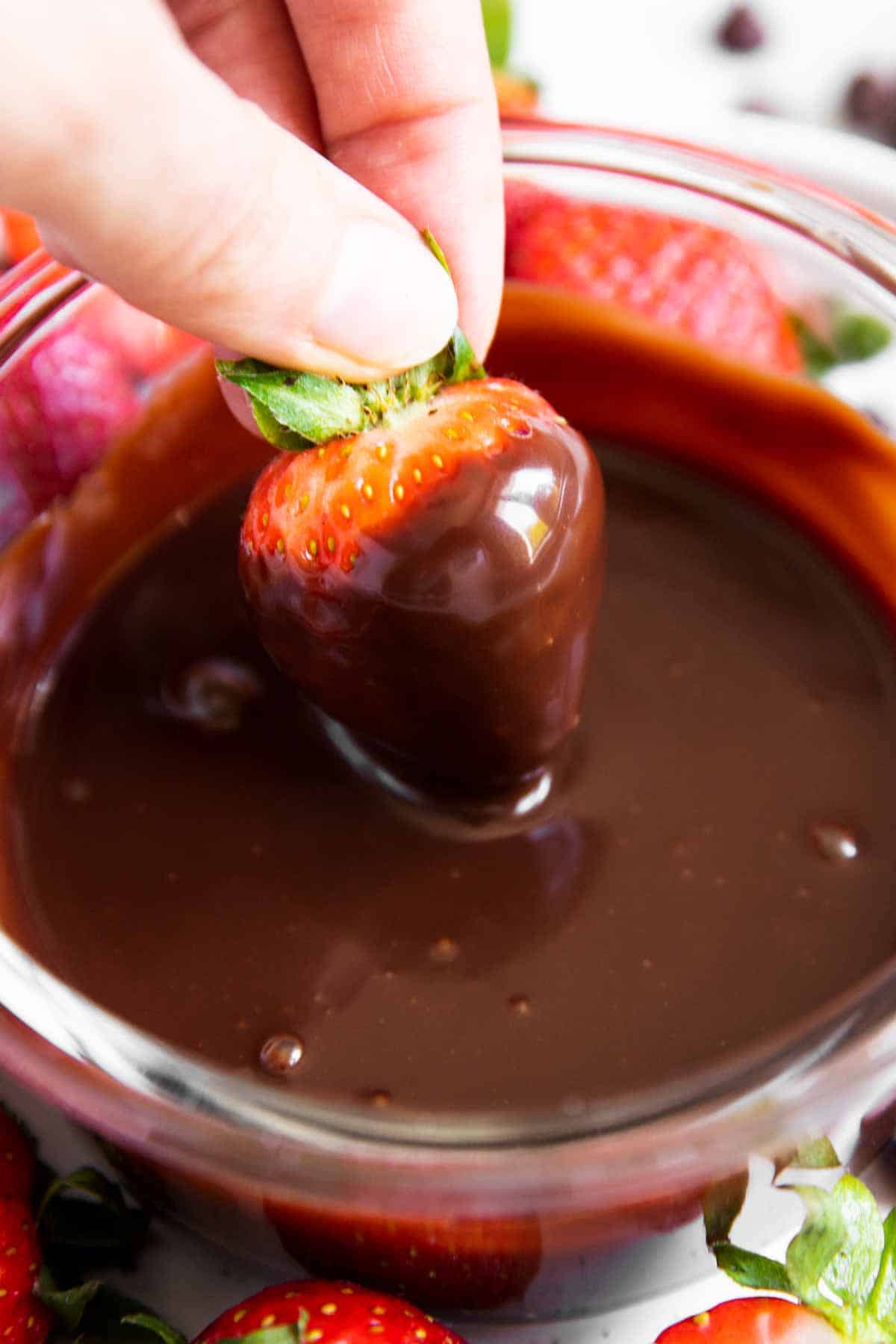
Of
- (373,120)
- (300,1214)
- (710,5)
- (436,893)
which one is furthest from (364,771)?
(710,5)

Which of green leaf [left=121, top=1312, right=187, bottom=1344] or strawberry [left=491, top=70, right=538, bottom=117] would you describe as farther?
strawberry [left=491, top=70, right=538, bottom=117]

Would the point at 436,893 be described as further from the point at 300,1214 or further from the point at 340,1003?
the point at 300,1214

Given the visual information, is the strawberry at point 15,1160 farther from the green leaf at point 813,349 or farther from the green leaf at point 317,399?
the green leaf at point 813,349

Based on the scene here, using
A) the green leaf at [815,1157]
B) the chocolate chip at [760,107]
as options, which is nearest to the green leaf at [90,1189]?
the green leaf at [815,1157]

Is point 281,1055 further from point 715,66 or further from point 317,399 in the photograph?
point 715,66

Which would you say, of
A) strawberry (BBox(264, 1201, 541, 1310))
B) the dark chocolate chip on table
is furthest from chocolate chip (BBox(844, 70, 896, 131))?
strawberry (BBox(264, 1201, 541, 1310))

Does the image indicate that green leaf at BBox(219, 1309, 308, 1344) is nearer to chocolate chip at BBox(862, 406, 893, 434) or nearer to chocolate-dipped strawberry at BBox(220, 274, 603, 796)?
chocolate-dipped strawberry at BBox(220, 274, 603, 796)
